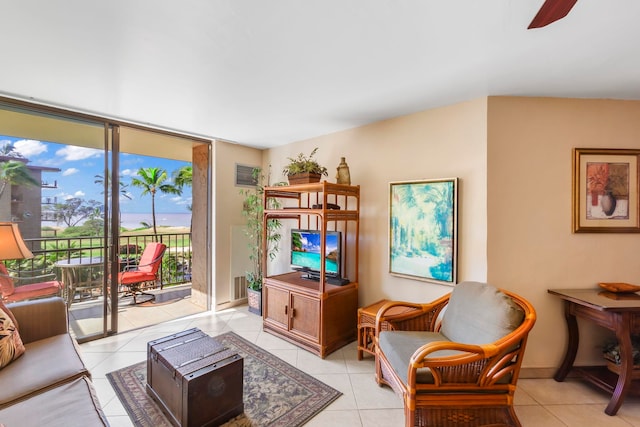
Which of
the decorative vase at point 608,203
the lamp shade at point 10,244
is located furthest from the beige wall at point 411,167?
the lamp shade at point 10,244

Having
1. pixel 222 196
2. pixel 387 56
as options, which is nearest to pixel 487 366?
pixel 387 56

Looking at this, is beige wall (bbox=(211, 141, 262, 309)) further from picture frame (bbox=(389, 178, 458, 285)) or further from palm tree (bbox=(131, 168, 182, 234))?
picture frame (bbox=(389, 178, 458, 285))

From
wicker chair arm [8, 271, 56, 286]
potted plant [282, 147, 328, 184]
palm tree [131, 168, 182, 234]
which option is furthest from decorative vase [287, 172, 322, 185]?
palm tree [131, 168, 182, 234]

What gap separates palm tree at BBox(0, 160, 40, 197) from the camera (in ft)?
8.07

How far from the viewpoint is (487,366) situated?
1600mm

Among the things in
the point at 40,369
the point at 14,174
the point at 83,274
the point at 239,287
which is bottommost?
the point at 239,287

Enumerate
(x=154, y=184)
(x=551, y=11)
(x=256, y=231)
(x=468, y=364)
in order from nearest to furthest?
1. (x=551, y=11)
2. (x=468, y=364)
3. (x=256, y=231)
4. (x=154, y=184)

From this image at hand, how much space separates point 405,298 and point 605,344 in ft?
5.47

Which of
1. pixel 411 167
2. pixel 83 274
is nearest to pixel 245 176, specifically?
pixel 83 274

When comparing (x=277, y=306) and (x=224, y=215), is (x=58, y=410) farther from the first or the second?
(x=224, y=215)

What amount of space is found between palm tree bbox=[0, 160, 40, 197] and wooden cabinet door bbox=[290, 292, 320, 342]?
9.37 feet

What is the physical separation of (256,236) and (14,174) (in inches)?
102

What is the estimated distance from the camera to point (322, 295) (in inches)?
104

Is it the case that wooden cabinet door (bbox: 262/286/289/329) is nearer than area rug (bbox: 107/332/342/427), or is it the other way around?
A: area rug (bbox: 107/332/342/427)
